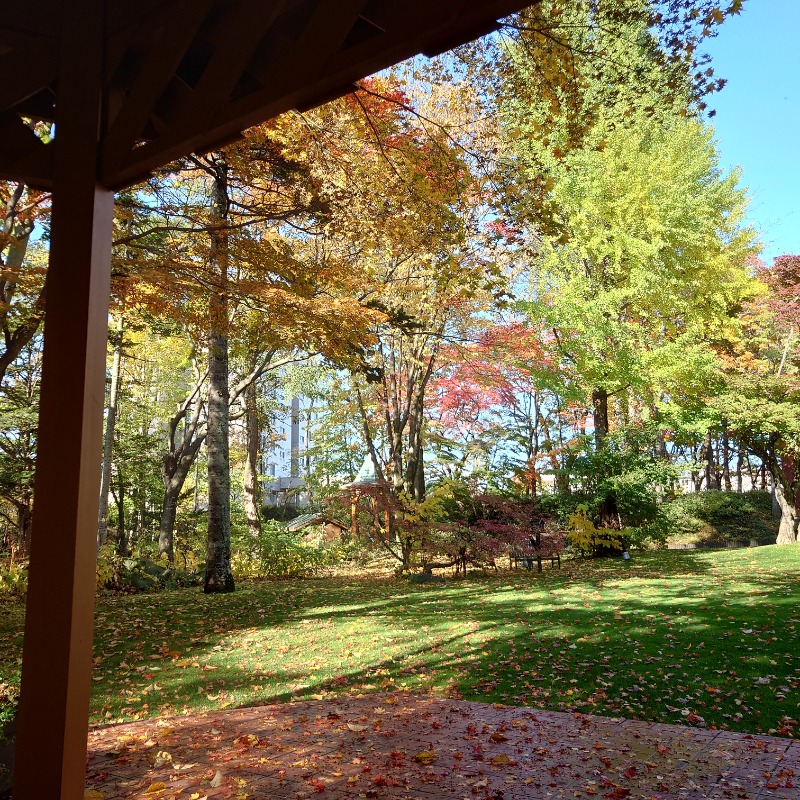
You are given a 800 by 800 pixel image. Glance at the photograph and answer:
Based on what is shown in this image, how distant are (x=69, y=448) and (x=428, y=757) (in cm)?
280

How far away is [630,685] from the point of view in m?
5.31

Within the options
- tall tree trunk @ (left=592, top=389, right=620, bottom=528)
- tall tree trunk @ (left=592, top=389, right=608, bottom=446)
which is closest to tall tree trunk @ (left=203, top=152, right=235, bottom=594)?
tall tree trunk @ (left=592, top=389, right=620, bottom=528)

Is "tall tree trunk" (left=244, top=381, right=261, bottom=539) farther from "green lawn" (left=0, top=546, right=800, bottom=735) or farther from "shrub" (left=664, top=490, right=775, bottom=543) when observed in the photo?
"shrub" (left=664, top=490, right=775, bottom=543)

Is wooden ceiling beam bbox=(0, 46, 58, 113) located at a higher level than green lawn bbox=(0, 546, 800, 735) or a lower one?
higher

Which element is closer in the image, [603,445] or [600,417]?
[603,445]

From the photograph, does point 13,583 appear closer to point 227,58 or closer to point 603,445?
point 227,58

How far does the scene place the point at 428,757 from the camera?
3850 millimetres

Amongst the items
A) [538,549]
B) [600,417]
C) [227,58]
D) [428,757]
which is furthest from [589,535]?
[227,58]

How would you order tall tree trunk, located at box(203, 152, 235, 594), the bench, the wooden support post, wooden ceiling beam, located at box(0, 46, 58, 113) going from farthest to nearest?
1. the bench
2. tall tree trunk, located at box(203, 152, 235, 594)
3. wooden ceiling beam, located at box(0, 46, 58, 113)
4. the wooden support post

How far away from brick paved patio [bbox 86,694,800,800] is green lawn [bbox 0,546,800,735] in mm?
526

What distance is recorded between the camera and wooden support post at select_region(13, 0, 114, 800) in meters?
2.20

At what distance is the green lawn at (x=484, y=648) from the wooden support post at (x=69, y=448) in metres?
3.09

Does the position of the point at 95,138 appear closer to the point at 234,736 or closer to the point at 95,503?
the point at 95,503

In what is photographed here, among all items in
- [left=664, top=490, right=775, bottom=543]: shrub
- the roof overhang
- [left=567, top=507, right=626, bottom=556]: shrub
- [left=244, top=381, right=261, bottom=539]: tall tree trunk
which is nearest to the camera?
the roof overhang
